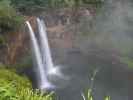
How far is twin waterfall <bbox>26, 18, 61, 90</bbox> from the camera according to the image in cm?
1681

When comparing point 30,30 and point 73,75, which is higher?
point 30,30

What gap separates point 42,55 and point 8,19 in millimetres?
3299

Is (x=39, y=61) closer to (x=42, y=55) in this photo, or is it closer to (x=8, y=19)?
(x=42, y=55)

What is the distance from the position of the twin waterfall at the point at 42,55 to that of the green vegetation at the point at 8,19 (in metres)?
1.04

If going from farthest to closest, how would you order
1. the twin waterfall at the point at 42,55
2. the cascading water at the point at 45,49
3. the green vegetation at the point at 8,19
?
the cascading water at the point at 45,49 < the twin waterfall at the point at 42,55 < the green vegetation at the point at 8,19

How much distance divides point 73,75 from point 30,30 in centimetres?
294

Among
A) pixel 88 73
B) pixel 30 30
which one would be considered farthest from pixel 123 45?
pixel 30 30

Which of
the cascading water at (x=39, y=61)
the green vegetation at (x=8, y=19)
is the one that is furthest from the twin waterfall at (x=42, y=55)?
the green vegetation at (x=8, y=19)

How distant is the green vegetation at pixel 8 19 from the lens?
50.7 ft

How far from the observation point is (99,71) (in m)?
17.3

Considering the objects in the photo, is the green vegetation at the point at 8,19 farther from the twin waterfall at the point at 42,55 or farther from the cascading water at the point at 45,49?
the cascading water at the point at 45,49

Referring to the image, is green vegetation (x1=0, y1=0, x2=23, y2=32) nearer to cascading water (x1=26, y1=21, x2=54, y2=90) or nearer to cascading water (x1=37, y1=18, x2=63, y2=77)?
cascading water (x1=26, y1=21, x2=54, y2=90)

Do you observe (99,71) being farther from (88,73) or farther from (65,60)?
(65,60)

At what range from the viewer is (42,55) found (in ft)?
59.5
